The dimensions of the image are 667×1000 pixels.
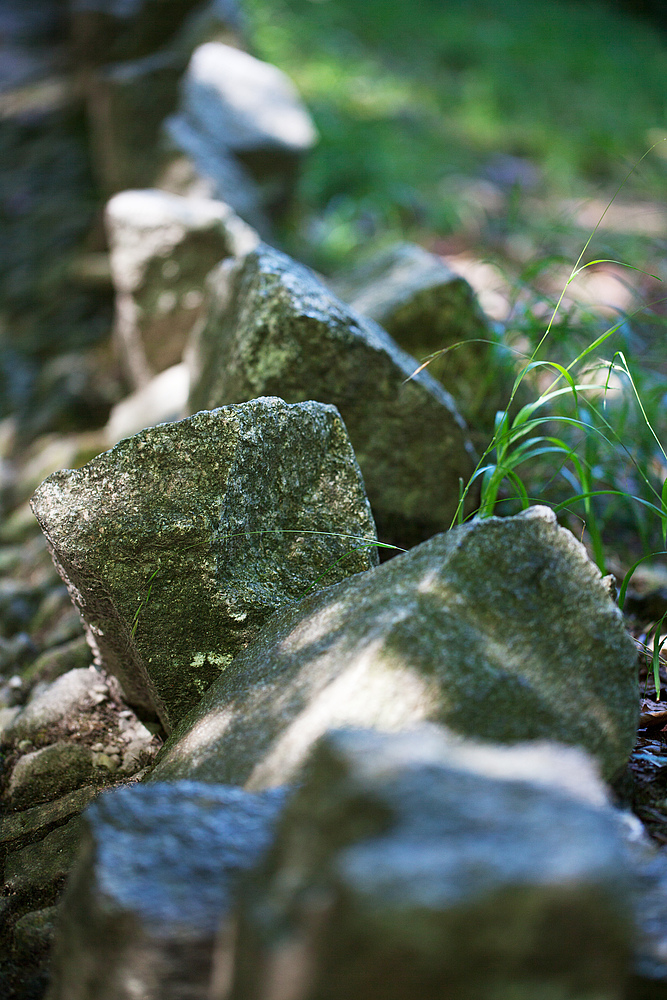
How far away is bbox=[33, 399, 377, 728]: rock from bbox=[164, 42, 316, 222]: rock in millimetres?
2854

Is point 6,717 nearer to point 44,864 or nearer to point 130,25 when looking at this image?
point 44,864

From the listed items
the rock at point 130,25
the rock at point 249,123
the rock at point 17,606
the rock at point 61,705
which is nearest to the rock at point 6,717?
the rock at point 61,705

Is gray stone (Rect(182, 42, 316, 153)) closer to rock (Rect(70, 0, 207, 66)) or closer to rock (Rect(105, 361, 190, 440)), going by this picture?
rock (Rect(70, 0, 207, 66))

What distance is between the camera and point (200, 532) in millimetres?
1286

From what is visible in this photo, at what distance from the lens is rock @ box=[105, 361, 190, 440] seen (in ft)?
8.67

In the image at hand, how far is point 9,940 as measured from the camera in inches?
44.9

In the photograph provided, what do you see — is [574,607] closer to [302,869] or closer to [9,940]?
[302,869]

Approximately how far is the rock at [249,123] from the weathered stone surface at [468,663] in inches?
128

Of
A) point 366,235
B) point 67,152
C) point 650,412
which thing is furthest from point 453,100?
point 650,412

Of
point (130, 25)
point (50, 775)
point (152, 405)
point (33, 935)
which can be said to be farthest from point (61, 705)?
point (130, 25)

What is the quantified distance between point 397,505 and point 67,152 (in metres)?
4.27

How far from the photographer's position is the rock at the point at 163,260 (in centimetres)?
293

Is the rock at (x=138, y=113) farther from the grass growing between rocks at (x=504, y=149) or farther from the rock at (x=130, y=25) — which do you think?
the grass growing between rocks at (x=504, y=149)

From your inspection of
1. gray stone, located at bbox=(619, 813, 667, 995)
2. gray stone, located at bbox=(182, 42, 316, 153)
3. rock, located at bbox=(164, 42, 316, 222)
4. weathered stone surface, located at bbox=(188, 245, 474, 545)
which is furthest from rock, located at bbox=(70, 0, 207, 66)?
gray stone, located at bbox=(619, 813, 667, 995)
